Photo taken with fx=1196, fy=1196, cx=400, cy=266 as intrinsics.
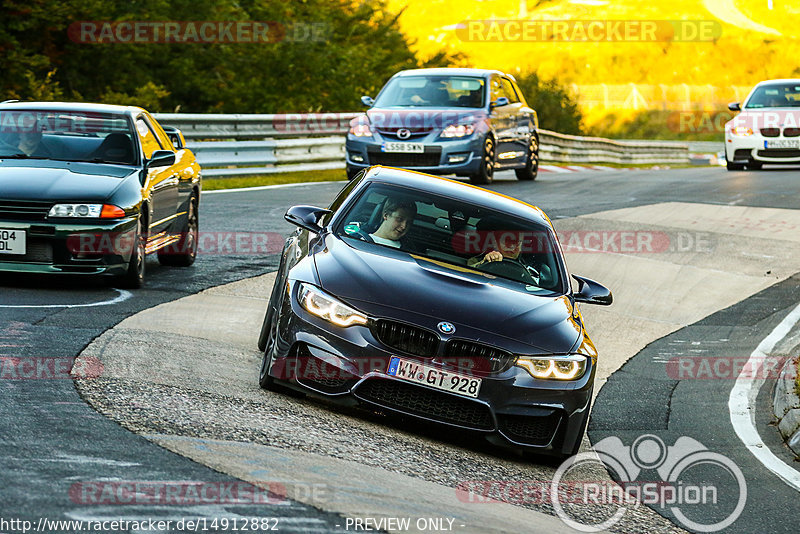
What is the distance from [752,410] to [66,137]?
20.3 ft

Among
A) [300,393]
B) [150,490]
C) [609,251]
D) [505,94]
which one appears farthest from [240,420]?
[505,94]

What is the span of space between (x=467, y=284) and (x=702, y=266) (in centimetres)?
773

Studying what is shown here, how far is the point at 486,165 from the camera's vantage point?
1959cm

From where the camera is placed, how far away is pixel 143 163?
412 inches

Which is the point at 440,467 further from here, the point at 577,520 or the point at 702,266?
the point at 702,266

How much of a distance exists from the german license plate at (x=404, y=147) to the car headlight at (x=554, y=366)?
12.2m

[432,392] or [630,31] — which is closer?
[432,392]

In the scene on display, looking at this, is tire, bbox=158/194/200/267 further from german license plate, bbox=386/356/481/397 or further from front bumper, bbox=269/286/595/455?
Result: german license plate, bbox=386/356/481/397

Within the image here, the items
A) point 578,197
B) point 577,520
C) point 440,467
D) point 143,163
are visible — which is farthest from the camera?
point 578,197

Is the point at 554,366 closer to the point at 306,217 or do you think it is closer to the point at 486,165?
the point at 306,217

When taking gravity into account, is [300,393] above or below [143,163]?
below

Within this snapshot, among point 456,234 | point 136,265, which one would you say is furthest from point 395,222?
point 136,265

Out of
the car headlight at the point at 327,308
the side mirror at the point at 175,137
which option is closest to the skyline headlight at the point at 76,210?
the side mirror at the point at 175,137

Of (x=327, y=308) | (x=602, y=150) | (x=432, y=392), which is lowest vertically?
(x=602, y=150)
